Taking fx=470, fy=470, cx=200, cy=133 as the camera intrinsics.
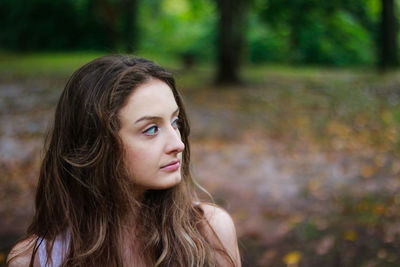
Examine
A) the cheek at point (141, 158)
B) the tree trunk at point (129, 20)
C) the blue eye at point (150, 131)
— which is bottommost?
the tree trunk at point (129, 20)

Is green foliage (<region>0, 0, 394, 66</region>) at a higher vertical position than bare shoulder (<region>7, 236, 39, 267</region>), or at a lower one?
lower

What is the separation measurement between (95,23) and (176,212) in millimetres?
24361

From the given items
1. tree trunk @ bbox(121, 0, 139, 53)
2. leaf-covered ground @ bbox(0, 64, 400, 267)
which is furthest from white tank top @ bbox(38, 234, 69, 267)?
tree trunk @ bbox(121, 0, 139, 53)

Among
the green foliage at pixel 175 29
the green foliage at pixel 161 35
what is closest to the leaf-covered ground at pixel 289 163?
the green foliage at pixel 161 35

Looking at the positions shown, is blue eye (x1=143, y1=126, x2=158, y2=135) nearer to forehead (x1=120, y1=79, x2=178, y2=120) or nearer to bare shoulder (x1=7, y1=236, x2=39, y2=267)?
forehead (x1=120, y1=79, x2=178, y2=120)

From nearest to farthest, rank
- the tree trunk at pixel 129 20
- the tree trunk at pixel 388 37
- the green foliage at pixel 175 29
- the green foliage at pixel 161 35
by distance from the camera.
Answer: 1. the tree trunk at pixel 388 37
2. the green foliage at pixel 161 35
3. the tree trunk at pixel 129 20
4. the green foliage at pixel 175 29

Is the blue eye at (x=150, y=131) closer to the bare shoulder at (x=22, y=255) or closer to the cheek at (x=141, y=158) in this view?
the cheek at (x=141, y=158)

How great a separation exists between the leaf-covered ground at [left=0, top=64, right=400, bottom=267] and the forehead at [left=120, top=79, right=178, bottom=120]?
2.83 meters

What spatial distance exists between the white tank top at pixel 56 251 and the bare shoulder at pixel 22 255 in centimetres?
3

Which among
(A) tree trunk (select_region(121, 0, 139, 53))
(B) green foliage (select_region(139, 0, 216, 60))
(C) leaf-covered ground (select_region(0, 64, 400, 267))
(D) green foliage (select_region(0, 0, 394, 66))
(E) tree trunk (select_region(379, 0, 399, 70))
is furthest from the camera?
(B) green foliage (select_region(139, 0, 216, 60))

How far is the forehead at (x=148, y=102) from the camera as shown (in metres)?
1.77

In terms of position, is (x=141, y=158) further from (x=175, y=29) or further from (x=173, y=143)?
(x=175, y=29)

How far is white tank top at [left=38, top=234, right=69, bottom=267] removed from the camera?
1835 mm

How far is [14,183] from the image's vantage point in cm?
668
